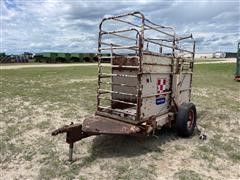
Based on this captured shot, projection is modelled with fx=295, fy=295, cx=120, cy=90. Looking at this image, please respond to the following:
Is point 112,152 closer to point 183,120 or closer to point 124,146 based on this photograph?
point 124,146

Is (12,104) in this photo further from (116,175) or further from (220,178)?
(220,178)

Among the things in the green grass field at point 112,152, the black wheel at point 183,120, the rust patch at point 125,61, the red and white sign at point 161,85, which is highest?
the rust patch at point 125,61

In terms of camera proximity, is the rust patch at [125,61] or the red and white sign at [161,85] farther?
the red and white sign at [161,85]

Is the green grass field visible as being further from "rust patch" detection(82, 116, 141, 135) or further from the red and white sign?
the red and white sign

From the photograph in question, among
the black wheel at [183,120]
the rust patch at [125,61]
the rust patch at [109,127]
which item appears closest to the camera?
the rust patch at [109,127]

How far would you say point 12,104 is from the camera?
895cm

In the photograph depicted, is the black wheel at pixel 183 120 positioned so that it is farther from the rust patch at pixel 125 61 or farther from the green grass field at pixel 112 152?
the rust patch at pixel 125 61

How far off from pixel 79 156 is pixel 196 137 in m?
2.63

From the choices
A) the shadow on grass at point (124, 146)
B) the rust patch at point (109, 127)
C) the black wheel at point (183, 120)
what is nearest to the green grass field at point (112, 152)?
the shadow on grass at point (124, 146)

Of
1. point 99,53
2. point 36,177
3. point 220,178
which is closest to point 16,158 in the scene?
point 36,177

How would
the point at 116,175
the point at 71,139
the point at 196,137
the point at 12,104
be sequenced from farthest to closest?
the point at 12,104, the point at 196,137, the point at 71,139, the point at 116,175

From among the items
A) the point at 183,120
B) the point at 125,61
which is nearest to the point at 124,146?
the point at 183,120

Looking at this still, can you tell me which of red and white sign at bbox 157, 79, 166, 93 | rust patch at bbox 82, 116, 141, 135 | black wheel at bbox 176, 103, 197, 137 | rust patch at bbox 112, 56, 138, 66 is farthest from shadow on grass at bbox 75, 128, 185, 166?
rust patch at bbox 112, 56, 138, 66

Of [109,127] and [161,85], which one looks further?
[161,85]
